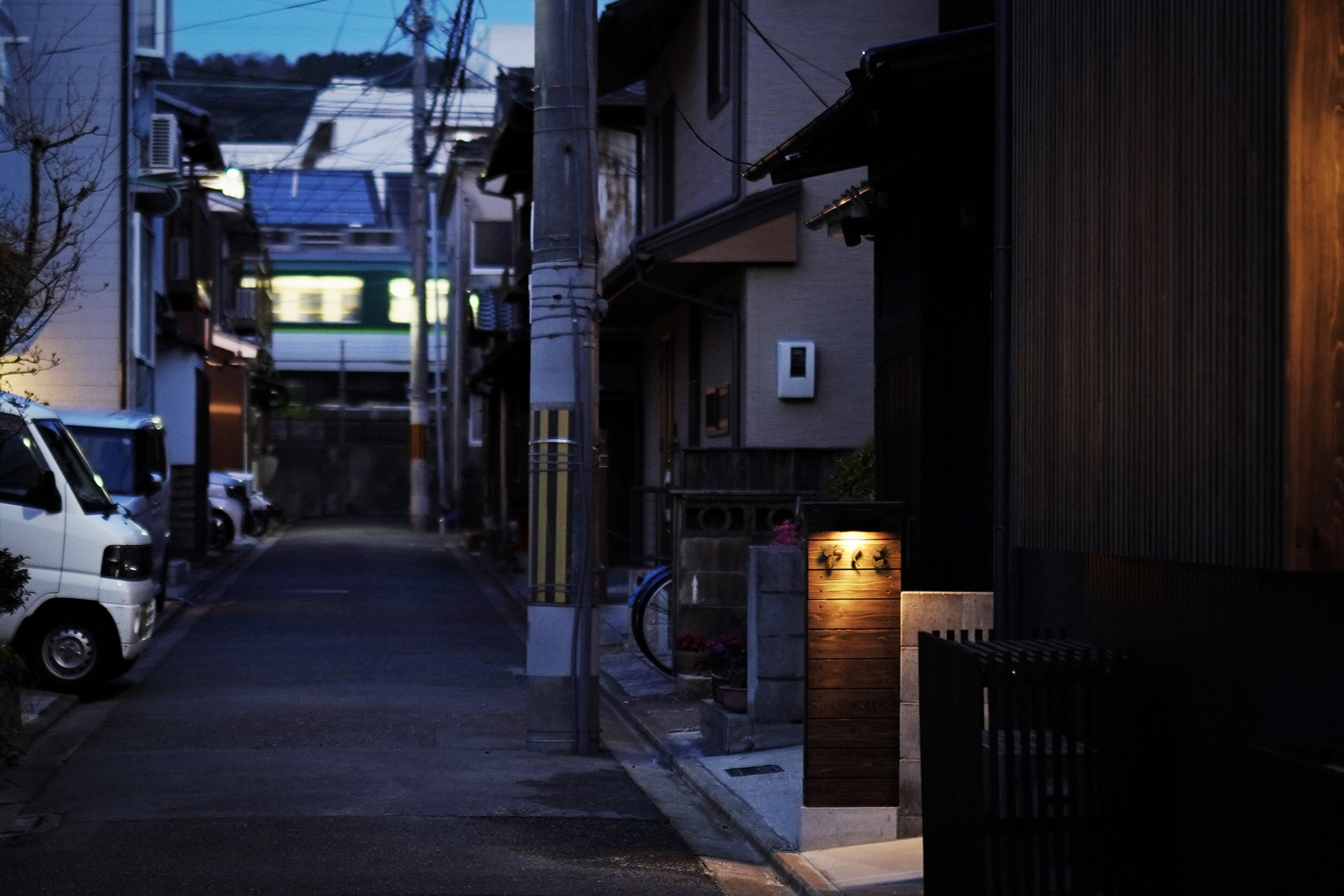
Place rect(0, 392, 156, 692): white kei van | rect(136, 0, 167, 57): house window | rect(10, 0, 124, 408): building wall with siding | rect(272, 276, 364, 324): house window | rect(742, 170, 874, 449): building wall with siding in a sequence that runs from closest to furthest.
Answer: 1. rect(0, 392, 156, 692): white kei van
2. rect(742, 170, 874, 449): building wall with siding
3. rect(10, 0, 124, 408): building wall with siding
4. rect(136, 0, 167, 57): house window
5. rect(272, 276, 364, 324): house window

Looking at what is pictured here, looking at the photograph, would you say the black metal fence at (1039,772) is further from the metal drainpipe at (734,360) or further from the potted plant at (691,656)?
the metal drainpipe at (734,360)

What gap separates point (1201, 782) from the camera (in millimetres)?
5523

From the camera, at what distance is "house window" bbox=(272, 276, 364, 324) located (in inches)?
2219

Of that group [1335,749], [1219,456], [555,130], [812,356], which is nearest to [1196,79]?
[1219,456]

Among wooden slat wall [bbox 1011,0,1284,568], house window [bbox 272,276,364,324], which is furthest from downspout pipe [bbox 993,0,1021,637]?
house window [bbox 272,276,364,324]

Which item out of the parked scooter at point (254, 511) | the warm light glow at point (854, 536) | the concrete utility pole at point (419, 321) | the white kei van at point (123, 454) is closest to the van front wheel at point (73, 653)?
the white kei van at point (123, 454)

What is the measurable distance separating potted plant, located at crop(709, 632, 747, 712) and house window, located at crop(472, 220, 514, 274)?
34769 millimetres

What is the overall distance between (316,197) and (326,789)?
53660mm

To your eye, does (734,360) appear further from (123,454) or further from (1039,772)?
(1039,772)

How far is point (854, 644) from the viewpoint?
823 centimetres

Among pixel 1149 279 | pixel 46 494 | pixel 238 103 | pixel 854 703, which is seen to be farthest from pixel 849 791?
pixel 238 103

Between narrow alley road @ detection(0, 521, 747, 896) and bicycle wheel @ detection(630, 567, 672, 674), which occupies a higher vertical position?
bicycle wheel @ detection(630, 567, 672, 674)

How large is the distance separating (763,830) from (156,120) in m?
18.7

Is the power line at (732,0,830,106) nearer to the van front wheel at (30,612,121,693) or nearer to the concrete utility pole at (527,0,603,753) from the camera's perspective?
the concrete utility pole at (527,0,603,753)
